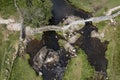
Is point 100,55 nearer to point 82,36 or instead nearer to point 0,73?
point 82,36

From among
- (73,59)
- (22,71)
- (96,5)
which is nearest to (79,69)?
(73,59)

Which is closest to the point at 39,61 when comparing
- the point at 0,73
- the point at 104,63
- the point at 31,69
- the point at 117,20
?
the point at 31,69

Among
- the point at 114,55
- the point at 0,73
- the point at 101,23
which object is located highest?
the point at 101,23

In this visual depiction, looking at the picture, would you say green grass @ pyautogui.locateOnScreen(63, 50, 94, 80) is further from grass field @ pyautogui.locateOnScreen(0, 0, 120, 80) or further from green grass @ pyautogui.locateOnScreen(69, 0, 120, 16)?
green grass @ pyautogui.locateOnScreen(69, 0, 120, 16)

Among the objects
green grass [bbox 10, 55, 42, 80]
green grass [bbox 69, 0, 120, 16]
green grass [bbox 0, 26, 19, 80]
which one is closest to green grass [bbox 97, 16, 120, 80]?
green grass [bbox 69, 0, 120, 16]

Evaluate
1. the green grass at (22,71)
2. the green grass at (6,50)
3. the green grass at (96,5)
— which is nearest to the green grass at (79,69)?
the green grass at (22,71)

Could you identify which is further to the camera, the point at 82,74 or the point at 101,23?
the point at 101,23
